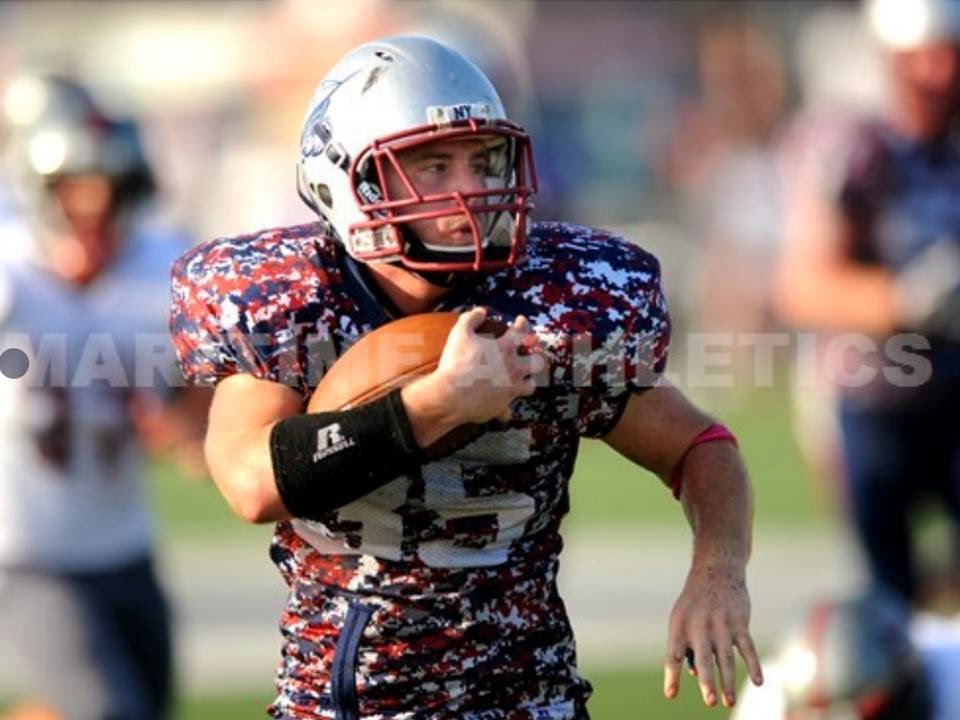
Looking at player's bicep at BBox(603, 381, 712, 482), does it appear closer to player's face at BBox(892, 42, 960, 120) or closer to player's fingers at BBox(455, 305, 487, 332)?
player's fingers at BBox(455, 305, 487, 332)

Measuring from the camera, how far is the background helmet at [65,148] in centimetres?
550

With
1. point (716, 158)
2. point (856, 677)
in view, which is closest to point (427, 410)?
point (856, 677)

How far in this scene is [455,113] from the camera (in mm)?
3174

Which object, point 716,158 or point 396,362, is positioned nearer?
point 396,362

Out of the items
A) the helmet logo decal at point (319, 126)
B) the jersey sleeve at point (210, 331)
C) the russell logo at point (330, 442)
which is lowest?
the russell logo at point (330, 442)

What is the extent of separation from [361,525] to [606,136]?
17.4 metres

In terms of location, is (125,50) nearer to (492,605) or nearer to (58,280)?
(58,280)

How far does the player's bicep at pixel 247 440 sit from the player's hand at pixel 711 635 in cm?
60

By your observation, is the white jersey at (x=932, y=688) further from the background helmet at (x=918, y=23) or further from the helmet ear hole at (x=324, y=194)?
the background helmet at (x=918, y=23)

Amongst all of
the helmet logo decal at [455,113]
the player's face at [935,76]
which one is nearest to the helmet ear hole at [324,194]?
the helmet logo decal at [455,113]

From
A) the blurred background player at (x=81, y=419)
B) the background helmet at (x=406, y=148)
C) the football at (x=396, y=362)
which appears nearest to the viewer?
the football at (x=396, y=362)

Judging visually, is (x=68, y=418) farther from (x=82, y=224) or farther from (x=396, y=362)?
(x=396, y=362)

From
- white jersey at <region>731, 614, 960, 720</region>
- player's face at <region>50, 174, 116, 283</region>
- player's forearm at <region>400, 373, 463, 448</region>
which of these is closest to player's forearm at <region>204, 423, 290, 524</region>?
Answer: player's forearm at <region>400, 373, 463, 448</region>

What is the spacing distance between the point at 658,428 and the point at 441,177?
0.54m
